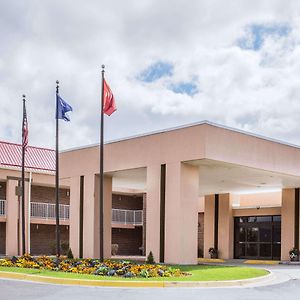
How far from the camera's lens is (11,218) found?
127 ft

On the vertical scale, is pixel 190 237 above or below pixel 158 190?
below

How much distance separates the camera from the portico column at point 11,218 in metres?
38.6

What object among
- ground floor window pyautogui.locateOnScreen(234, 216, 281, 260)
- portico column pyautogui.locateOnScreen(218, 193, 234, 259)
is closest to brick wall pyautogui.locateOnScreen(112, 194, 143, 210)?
portico column pyautogui.locateOnScreen(218, 193, 234, 259)

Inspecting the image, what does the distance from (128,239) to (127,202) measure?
9.46 feet

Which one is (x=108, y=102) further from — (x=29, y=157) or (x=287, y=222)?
(x=29, y=157)

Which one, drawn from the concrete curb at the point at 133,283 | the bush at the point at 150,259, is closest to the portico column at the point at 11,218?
the bush at the point at 150,259

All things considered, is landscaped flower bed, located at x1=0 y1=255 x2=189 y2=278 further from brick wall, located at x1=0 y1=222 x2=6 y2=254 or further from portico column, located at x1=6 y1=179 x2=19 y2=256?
brick wall, located at x1=0 y1=222 x2=6 y2=254

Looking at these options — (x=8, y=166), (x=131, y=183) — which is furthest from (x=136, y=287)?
(x=8, y=166)

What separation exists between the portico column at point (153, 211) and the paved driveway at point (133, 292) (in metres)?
8.85

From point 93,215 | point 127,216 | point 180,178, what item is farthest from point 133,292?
point 127,216

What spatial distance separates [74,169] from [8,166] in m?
9.77

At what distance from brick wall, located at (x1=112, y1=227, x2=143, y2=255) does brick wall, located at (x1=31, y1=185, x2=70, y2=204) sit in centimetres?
455

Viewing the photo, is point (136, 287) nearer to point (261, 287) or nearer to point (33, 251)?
point (261, 287)

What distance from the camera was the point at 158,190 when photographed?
83.8ft
